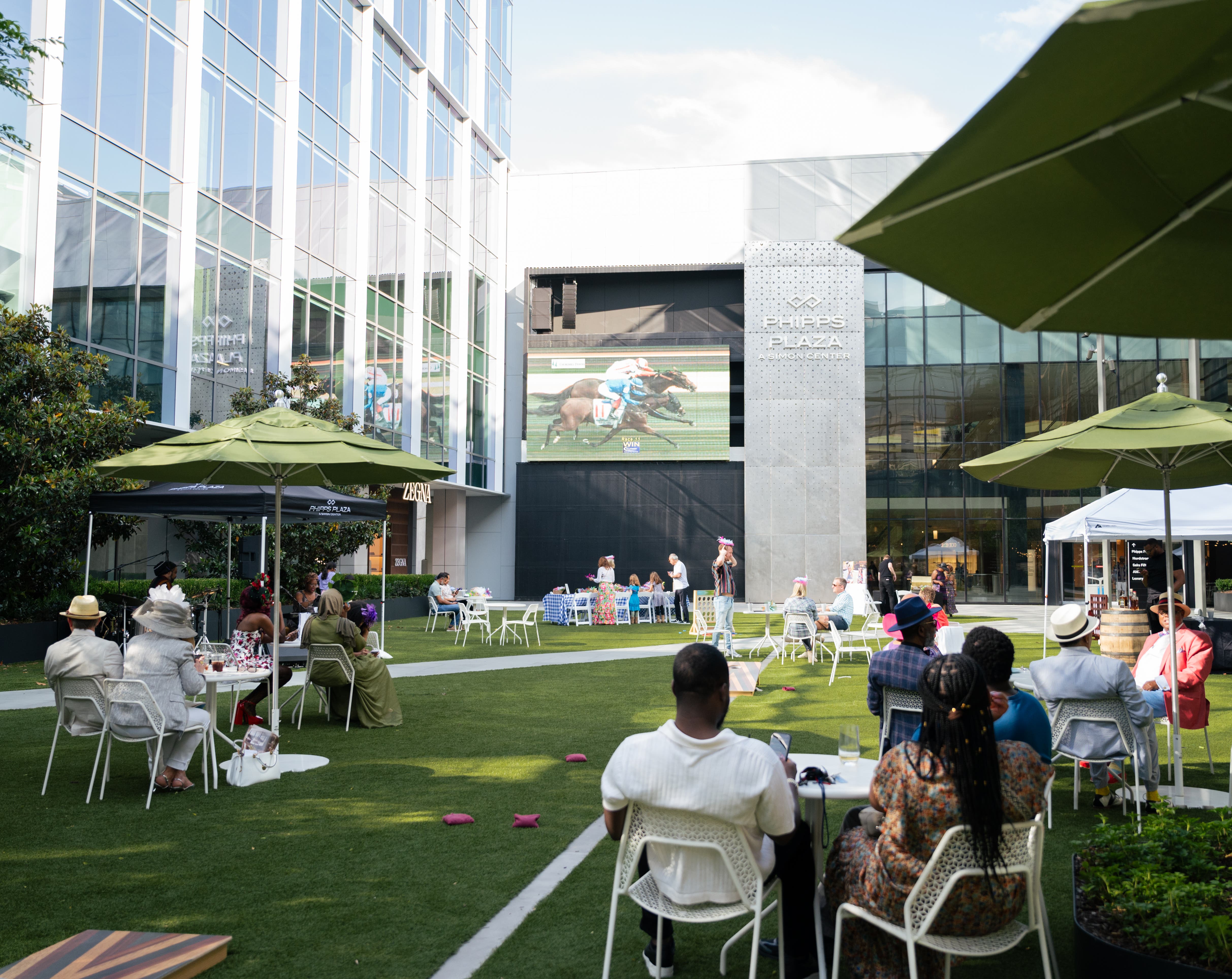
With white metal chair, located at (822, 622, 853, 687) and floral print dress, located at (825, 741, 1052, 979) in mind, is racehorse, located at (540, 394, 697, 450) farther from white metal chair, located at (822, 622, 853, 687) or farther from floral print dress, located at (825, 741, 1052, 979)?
floral print dress, located at (825, 741, 1052, 979)

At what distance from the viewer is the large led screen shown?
34688mm

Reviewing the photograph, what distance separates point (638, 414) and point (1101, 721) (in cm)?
2946

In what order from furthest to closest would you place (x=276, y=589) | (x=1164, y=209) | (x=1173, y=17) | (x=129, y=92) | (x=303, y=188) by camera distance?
(x=303, y=188)
(x=129, y=92)
(x=276, y=589)
(x=1164, y=209)
(x=1173, y=17)

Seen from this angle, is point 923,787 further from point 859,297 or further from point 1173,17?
point 859,297

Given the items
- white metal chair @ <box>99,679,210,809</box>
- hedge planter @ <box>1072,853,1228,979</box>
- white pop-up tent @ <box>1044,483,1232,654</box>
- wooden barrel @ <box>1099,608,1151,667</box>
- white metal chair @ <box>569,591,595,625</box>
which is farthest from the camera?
white metal chair @ <box>569,591,595,625</box>

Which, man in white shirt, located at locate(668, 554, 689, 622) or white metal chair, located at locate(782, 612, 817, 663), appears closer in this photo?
Result: white metal chair, located at locate(782, 612, 817, 663)

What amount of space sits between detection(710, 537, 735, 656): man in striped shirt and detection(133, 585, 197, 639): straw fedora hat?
9.52 meters

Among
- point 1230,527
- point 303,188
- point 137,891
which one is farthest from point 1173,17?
point 303,188

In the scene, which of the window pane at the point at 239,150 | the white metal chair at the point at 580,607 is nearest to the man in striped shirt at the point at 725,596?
the white metal chair at the point at 580,607

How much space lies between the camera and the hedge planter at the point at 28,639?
14250mm

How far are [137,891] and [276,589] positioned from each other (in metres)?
3.47

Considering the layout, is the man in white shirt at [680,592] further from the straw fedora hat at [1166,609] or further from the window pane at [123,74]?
the straw fedora hat at [1166,609]

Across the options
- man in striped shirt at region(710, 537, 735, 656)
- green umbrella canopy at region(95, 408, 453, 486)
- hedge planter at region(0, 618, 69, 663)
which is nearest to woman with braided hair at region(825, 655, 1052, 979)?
green umbrella canopy at region(95, 408, 453, 486)

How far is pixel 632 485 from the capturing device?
34812mm
